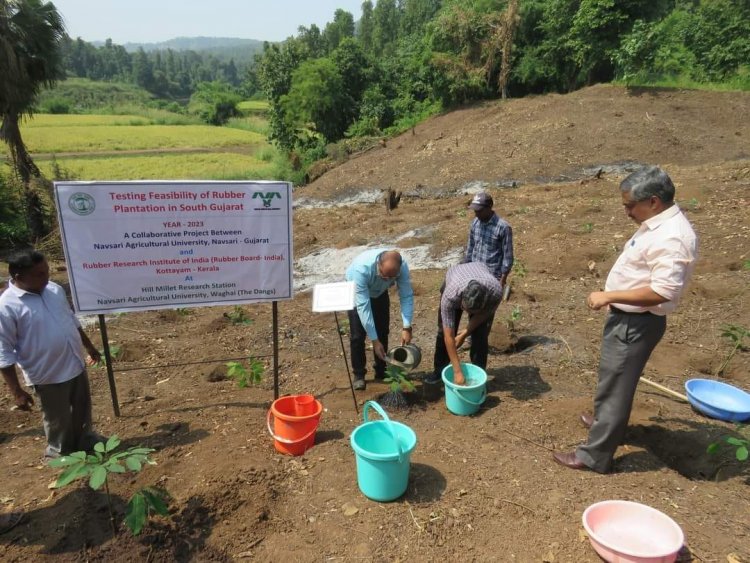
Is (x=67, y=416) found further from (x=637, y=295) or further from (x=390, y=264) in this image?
(x=637, y=295)

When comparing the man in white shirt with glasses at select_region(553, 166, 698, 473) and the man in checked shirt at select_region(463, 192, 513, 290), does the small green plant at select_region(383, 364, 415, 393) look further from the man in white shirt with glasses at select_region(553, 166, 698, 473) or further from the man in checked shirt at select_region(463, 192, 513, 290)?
the man in checked shirt at select_region(463, 192, 513, 290)

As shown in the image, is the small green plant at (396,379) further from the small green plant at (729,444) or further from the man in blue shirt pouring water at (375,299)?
the small green plant at (729,444)

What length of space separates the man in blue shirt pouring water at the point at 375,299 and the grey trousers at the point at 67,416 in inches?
83.6

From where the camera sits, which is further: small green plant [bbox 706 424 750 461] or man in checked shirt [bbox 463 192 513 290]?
man in checked shirt [bbox 463 192 513 290]

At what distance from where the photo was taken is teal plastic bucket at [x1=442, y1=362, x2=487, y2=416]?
3.70 metres

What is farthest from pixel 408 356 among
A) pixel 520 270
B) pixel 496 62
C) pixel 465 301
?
pixel 496 62

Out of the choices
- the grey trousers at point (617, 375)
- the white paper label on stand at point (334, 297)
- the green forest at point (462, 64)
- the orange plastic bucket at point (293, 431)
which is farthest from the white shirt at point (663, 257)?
the green forest at point (462, 64)

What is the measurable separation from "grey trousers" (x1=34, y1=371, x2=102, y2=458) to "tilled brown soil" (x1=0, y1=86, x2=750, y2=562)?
254 millimetres

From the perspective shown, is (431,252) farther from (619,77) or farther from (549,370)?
(619,77)

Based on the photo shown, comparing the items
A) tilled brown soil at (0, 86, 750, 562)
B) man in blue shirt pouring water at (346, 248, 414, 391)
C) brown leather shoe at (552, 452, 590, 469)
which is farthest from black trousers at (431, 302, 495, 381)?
brown leather shoe at (552, 452, 590, 469)

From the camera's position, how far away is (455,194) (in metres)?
14.3

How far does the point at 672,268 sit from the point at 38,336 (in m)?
3.83

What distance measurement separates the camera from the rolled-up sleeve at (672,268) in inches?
97.4

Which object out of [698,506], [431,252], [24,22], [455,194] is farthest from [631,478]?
[24,22]
